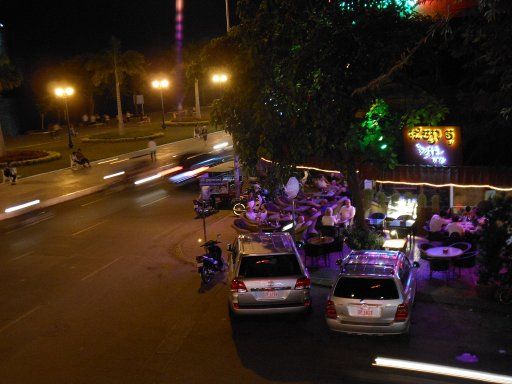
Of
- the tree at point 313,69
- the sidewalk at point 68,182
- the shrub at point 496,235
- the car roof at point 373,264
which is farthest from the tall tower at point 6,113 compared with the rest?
the shrub at point 496,235

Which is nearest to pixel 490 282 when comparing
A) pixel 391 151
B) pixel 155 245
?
pixel 391 151

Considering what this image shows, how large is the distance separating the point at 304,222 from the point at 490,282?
283 inches

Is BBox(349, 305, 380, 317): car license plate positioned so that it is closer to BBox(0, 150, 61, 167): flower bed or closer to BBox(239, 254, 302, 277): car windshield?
BBox(239, 254, 302, 277): car windshield

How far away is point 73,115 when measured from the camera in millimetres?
75188

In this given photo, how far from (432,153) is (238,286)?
671 centimetres

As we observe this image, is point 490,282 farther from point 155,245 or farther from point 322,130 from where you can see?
point 155,245

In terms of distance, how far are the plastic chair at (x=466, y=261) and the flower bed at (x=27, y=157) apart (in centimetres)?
3170

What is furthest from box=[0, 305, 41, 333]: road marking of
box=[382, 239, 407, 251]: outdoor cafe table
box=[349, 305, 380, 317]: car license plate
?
box=[382, 239, 407, 251]: outdoor cafe table

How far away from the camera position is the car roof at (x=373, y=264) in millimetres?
9797

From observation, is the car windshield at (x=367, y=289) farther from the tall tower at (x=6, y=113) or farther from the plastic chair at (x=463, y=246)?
the tall tower at (x=6, y=113)

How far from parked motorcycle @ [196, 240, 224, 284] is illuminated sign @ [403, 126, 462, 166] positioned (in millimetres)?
5624

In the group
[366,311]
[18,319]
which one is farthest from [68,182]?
[366,311]

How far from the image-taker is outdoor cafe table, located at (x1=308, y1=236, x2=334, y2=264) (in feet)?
49.1

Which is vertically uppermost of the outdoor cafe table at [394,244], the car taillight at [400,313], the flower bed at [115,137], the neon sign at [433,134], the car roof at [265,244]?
the neon sign at [433,134]
